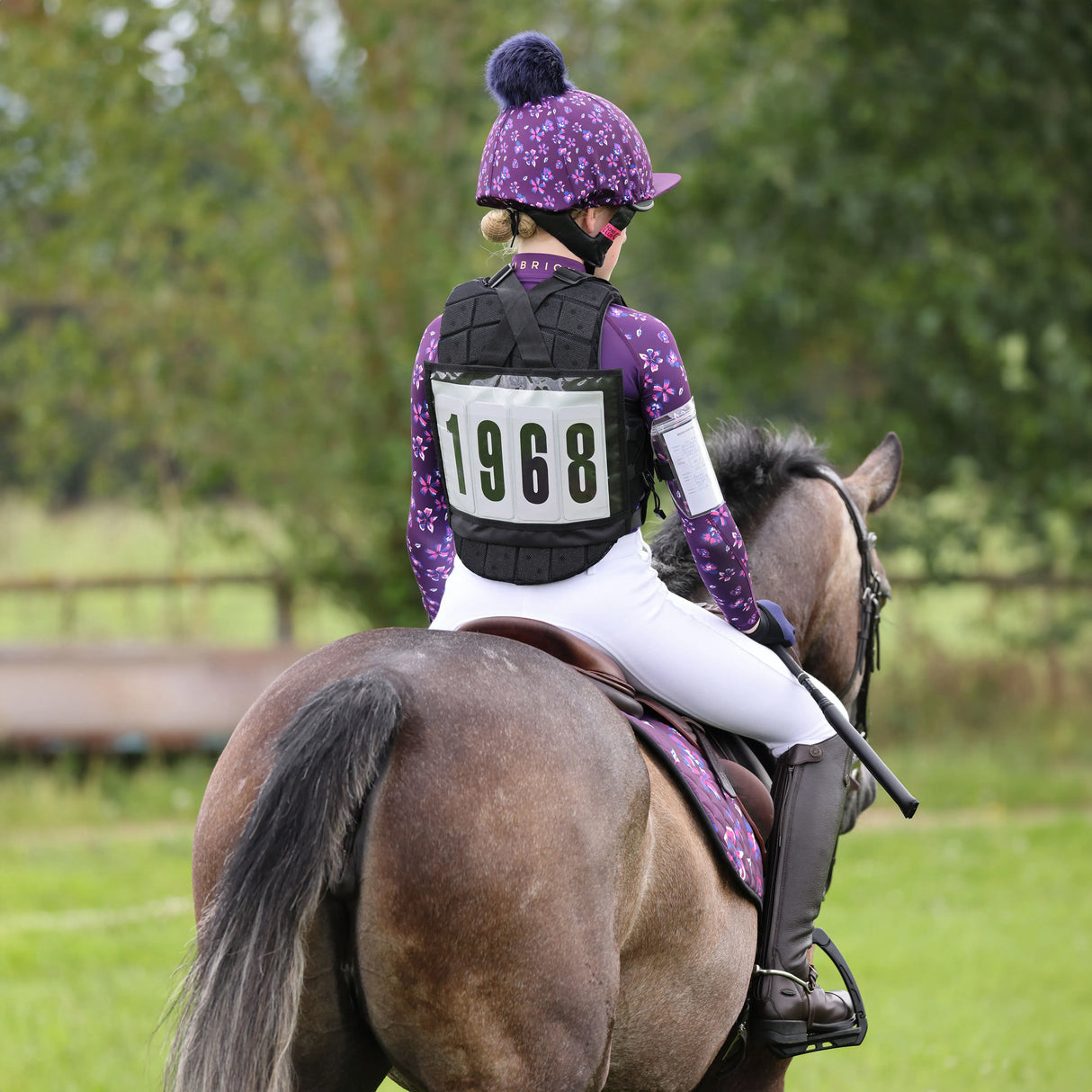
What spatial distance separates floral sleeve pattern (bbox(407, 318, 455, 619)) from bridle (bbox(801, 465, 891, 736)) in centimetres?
112

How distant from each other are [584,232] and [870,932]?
5.34m

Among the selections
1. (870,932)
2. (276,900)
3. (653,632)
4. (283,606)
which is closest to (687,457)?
(653,632)

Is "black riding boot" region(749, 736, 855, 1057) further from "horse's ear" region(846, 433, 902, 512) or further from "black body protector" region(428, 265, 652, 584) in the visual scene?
"horse's ear" region(846, 433, 902, 512)

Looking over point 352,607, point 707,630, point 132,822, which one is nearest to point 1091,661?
point 352,607

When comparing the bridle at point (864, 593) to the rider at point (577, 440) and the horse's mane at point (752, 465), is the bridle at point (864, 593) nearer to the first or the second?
the horse's mane at point (752, 465)

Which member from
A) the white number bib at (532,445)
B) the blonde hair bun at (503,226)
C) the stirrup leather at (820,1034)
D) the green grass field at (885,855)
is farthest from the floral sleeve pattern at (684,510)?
the green grass field at (885,855)

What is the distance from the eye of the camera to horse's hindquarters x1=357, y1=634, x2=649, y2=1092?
2.05m

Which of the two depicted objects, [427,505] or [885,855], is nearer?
[427,505]

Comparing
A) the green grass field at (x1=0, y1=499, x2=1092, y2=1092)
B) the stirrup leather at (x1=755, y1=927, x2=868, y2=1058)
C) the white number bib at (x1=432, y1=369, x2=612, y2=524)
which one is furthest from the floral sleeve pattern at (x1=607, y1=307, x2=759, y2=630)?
the green grass field at (x1=0, y1=499, x2=1092, y2=1092)

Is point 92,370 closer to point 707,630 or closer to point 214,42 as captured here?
point 214,42

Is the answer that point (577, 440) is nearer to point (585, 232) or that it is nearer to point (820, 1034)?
point (585, 232)

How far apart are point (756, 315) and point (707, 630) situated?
798 cm

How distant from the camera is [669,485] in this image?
Result: 2.79 m

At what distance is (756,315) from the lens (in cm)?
1038
